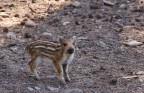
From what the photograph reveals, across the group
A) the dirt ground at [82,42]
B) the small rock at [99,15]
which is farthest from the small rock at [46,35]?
the small rock at [99,15]

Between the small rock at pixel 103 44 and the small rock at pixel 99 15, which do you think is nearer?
the small rock at pixel 103 44

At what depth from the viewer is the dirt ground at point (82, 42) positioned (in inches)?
316

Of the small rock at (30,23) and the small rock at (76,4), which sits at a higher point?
the small rock at (76,4)

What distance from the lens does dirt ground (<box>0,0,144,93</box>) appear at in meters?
8.02

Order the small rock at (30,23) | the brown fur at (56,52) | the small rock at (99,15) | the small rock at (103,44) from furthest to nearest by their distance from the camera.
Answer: the small rock at (99,15) → the small rock at (30,23) → the small rock at (103,44) → the brown fur at (56,52)

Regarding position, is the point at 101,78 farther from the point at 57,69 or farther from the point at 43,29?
the point at 43,29

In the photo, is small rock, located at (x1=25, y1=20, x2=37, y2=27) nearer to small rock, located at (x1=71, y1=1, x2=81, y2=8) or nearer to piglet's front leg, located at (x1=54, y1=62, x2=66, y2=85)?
small rock, located at (x1=71, y1=1, x2=81, y2=8)

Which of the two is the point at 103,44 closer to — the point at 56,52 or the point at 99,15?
the point at 99,15

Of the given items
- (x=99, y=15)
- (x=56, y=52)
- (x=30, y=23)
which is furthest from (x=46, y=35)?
(x=56, y=52)

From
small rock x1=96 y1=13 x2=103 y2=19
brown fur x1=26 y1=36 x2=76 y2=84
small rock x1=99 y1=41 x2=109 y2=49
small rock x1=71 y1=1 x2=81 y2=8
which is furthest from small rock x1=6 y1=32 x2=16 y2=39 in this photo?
small rock x1=71 y1=1 x2=81 y2=8

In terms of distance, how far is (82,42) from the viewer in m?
9.98

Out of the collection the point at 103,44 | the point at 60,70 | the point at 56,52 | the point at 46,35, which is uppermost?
the point at 56,52

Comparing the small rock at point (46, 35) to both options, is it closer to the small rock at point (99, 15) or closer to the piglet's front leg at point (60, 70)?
the small rock at point (99, 15)

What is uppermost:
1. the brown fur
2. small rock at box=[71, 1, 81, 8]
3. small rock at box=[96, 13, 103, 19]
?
the brown fur
